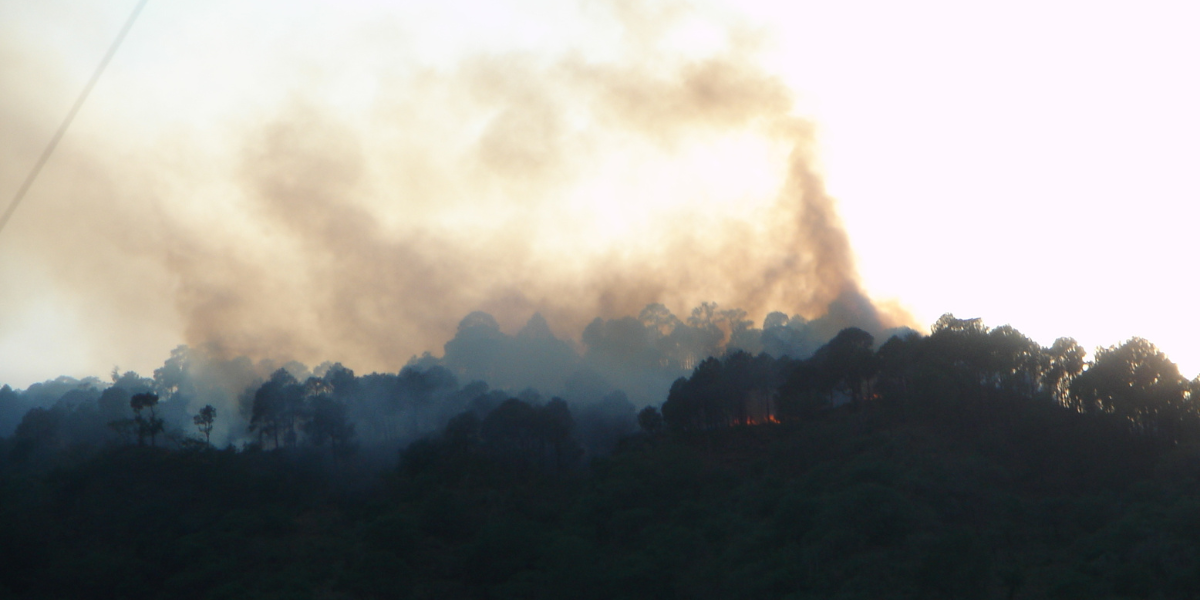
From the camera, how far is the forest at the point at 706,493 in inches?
1563

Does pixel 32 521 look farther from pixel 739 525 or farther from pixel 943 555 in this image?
pixel 943 555

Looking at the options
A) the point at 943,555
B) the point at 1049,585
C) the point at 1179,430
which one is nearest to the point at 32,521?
the point at 943,555

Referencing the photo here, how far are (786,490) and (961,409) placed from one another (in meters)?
16.7

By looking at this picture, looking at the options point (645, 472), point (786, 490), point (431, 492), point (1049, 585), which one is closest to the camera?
point (1049, 585)

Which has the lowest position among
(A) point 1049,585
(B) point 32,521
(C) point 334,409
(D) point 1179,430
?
(A) point 1049,585

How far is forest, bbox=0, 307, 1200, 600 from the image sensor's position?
3969cm

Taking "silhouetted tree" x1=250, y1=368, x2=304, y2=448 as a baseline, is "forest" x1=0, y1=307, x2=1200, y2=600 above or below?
below

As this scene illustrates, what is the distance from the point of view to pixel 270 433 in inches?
3233

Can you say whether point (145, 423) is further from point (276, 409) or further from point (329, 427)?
point (329, 427)

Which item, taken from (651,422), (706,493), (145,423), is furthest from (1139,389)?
(145,423)

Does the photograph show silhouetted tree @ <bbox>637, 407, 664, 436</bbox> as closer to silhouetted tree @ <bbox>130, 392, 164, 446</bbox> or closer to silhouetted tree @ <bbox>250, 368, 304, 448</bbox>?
silhouetted tree @ <bbox>250, 368, 304, 448</bbox>

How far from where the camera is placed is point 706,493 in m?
54.6

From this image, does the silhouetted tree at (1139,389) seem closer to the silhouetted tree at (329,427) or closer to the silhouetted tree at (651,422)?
the silhouetted tree at (651,422)

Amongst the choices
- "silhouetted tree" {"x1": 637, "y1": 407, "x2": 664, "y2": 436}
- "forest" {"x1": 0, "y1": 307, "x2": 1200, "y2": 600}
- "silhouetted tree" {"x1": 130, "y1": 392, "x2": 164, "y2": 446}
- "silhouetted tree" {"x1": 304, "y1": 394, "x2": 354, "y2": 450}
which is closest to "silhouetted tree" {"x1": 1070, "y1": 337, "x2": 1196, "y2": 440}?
"forest" {"x1": 0, "y1": 307, "x2": 1200, "y2": 600}
